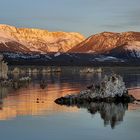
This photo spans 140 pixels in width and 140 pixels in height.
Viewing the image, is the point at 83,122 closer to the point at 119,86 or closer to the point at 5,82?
the point at 119,86

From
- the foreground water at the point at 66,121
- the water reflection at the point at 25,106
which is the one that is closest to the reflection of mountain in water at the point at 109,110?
the foreground water at the point at 66,121

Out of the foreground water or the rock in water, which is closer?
the foreground water

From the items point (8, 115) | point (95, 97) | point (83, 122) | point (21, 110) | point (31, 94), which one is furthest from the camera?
point (31, 94)

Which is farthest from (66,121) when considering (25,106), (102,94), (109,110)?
(102,94)

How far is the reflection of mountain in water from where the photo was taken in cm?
4166

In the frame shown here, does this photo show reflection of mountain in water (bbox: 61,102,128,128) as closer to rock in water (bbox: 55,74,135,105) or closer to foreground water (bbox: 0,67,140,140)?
foreground water (bbox: 0,67,140,140)

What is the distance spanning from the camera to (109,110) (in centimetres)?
4672

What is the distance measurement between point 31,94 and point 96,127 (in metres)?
27.9

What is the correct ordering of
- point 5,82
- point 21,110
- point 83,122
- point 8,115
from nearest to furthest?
point 83,122
point 8,115
point 21,110
point 5,82

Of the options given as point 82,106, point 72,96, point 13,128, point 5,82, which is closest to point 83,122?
point 13,128

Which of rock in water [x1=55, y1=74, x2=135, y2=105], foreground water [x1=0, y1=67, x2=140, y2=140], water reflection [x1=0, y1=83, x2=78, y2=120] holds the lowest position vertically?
foreground water [x1=0, y1=67, x2=140, y2=140]

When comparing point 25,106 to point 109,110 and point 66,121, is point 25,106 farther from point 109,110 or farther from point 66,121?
point 66,121

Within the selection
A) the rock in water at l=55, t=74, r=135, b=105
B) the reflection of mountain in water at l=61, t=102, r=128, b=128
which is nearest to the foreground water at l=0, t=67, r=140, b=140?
the reflection of mountain in water at l=61, t=102, r=128, b=128

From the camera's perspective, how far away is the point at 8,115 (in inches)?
1693
